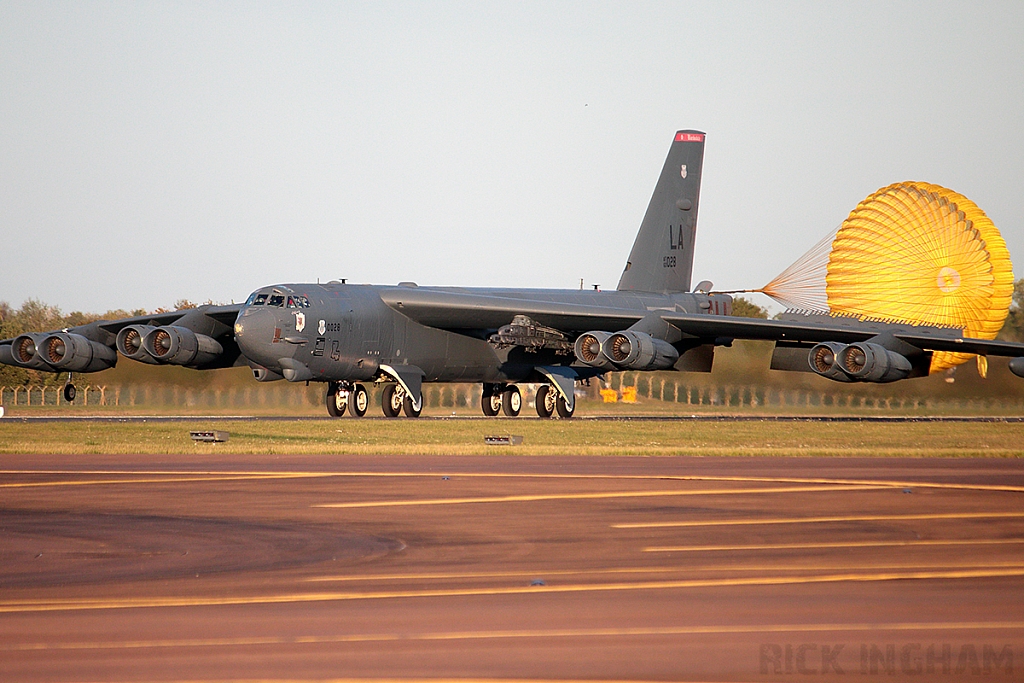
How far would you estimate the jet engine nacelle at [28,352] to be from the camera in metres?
35.3

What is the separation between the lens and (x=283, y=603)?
7000 mm

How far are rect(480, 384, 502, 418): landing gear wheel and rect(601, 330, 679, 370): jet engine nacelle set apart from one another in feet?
23.6

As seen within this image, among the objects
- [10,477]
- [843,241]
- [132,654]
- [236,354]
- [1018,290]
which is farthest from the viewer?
[1018,290]

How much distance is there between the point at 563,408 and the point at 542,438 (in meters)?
13.9

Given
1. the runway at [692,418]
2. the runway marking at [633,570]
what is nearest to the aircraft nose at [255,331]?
the runway at [692,418]

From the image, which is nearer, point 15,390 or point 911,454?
point 911,454

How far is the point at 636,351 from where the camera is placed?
33062 millimetres

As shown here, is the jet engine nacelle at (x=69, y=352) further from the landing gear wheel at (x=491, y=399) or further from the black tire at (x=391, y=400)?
the landing gear wheel at (x=491, y=399)

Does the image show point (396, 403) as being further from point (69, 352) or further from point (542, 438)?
point (542, 438)

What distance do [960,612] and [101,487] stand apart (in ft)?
33.6

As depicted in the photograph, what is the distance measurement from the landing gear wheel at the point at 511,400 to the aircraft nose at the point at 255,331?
10376 mm

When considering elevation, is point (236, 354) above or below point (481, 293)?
below

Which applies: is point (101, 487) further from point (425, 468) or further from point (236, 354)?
point (236, 354)

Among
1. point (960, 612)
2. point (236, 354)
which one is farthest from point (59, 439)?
point (960, 612)
